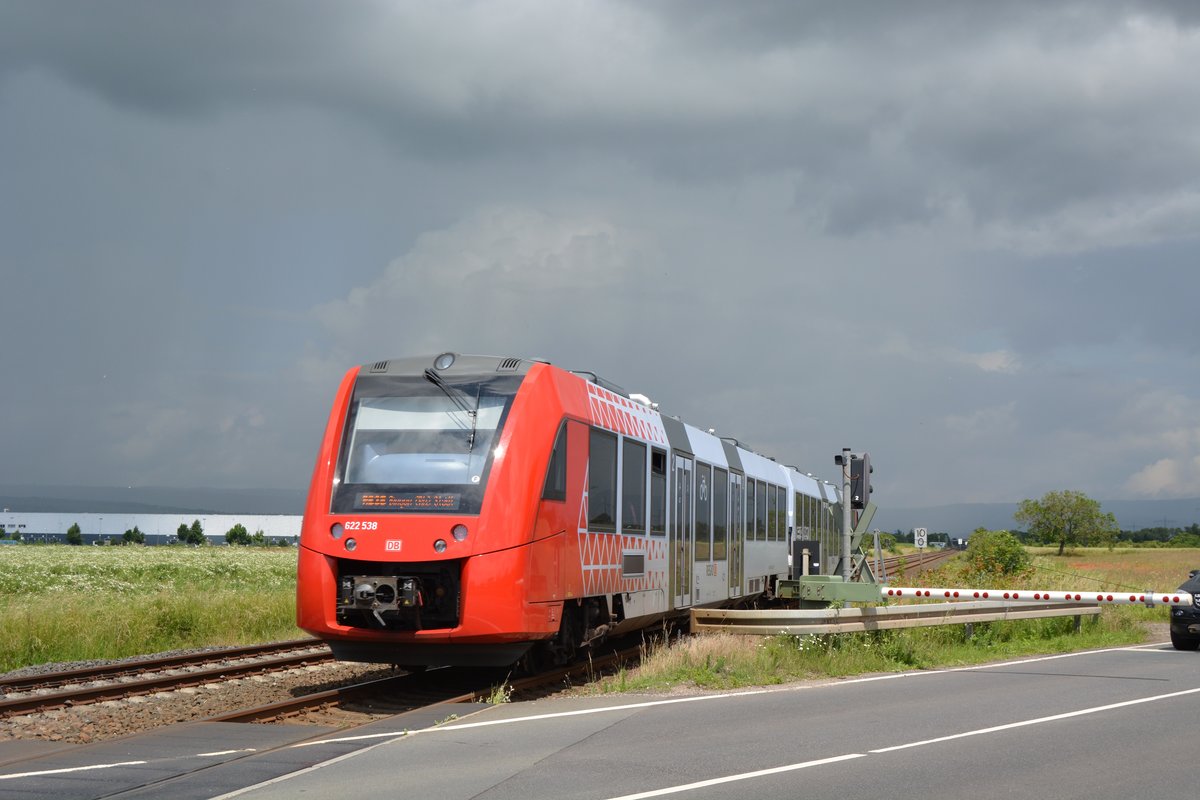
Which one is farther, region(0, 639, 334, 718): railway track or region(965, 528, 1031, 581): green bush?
region(965, 528, 1031, 581): green bush

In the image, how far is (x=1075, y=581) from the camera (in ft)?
114

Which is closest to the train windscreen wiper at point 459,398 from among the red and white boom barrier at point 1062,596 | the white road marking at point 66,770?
the white road marking at point 66,770

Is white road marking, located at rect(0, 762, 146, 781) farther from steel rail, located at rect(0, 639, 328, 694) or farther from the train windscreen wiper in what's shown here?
steel rail, located at rect(0, 639, 328, 694)

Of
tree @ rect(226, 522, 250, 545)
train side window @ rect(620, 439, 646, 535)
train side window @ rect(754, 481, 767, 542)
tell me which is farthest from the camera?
tree @ rect(226, 522, 250, 545)

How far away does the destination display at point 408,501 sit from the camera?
12.6m

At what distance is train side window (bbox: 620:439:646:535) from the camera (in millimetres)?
15523

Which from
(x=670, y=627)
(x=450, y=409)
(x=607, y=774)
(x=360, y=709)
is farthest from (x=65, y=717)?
(x=670, y=627)

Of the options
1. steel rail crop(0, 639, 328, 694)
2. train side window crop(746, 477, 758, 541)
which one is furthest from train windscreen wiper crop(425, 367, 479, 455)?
train side window crop(746, 477, 758, 541)

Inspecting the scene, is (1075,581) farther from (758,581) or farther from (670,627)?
(670,627)

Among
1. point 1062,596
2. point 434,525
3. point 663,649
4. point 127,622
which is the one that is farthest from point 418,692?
point 1062,596

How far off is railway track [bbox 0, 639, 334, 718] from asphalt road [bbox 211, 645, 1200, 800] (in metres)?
4.25

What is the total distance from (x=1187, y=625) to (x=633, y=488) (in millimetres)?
9581

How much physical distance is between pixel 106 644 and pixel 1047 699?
13867 mm

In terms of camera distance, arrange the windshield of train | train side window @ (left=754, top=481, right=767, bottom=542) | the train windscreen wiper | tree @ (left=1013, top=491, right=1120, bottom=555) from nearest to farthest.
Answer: the windshield of train
the train windscreen wiper
train side window @ (left=754, top=481, right=767, bottom=542)
tree @ (left=1013, top=491, right=1120, bottom=555)
